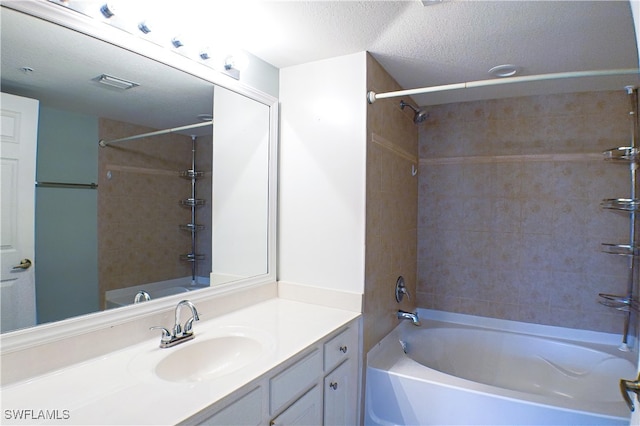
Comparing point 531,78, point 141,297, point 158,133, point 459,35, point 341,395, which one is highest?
point 459,35

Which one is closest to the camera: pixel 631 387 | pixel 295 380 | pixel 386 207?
pixel 631 387

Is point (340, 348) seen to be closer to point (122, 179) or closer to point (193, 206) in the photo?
point (193, 206)

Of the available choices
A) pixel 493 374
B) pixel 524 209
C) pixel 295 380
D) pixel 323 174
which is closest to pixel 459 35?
pixel 323 174

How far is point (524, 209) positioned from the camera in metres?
2.71

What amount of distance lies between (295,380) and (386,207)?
1259mm

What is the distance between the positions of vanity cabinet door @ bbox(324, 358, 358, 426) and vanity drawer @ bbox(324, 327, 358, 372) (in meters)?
0.04

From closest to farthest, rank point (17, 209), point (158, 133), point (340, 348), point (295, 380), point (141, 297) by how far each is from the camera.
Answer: point (17, 209) < point (295, 380) < point (141, 297) < point (158, 133) < point (340, 348)

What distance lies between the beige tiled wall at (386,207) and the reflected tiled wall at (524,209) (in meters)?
0.29

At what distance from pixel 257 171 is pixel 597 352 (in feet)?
8.47

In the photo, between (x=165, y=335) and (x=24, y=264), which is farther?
(x=165, y=335)

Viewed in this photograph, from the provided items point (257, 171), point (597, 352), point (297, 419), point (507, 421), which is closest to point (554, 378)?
point (597, 352)

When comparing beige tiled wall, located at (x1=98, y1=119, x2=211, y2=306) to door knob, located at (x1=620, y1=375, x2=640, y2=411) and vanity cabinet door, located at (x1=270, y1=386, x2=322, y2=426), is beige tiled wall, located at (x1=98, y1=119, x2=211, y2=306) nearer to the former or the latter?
vanity cabinet door, located at (x1=270, y1=386, x2=322, y2=426)

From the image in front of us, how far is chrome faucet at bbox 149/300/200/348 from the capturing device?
1424 millimetres

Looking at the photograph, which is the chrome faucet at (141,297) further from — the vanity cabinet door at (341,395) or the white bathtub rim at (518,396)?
the white bathtub rim at (518,396)
